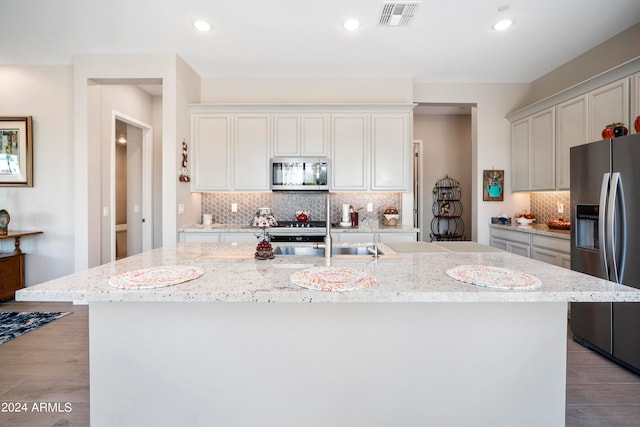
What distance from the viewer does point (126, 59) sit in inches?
144

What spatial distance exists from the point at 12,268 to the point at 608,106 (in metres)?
6.75

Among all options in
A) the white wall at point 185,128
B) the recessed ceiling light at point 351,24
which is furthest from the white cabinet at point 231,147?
the recessed ceiling light at point 351,24

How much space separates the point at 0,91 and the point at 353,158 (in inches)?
181

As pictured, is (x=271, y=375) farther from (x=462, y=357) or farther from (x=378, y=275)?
(x=462, y=357)

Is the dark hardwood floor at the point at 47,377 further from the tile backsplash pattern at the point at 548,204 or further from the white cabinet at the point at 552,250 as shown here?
the tile backsplash pattern at the point at 548,204

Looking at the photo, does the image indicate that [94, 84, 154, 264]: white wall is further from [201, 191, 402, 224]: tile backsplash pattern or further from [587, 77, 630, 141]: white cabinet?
[587, 77, 630, 141]: white cabinet

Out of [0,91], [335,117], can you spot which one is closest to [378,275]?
[335,117]

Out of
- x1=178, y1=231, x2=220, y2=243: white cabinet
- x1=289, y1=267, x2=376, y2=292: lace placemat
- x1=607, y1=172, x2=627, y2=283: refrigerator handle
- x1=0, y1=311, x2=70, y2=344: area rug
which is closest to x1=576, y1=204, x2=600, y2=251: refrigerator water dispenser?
x1=607, y1=172, x2=627, y2=283: refrigerator handle

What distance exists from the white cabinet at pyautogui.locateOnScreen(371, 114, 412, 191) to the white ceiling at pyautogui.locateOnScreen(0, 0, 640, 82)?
0.67 meters

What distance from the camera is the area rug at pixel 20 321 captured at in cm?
297

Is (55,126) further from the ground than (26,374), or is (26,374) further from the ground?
(55,126)

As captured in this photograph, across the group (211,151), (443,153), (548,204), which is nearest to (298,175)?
(211,151)

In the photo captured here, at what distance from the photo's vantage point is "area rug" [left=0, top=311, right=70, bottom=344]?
297 centimetres

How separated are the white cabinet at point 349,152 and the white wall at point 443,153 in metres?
2.47
